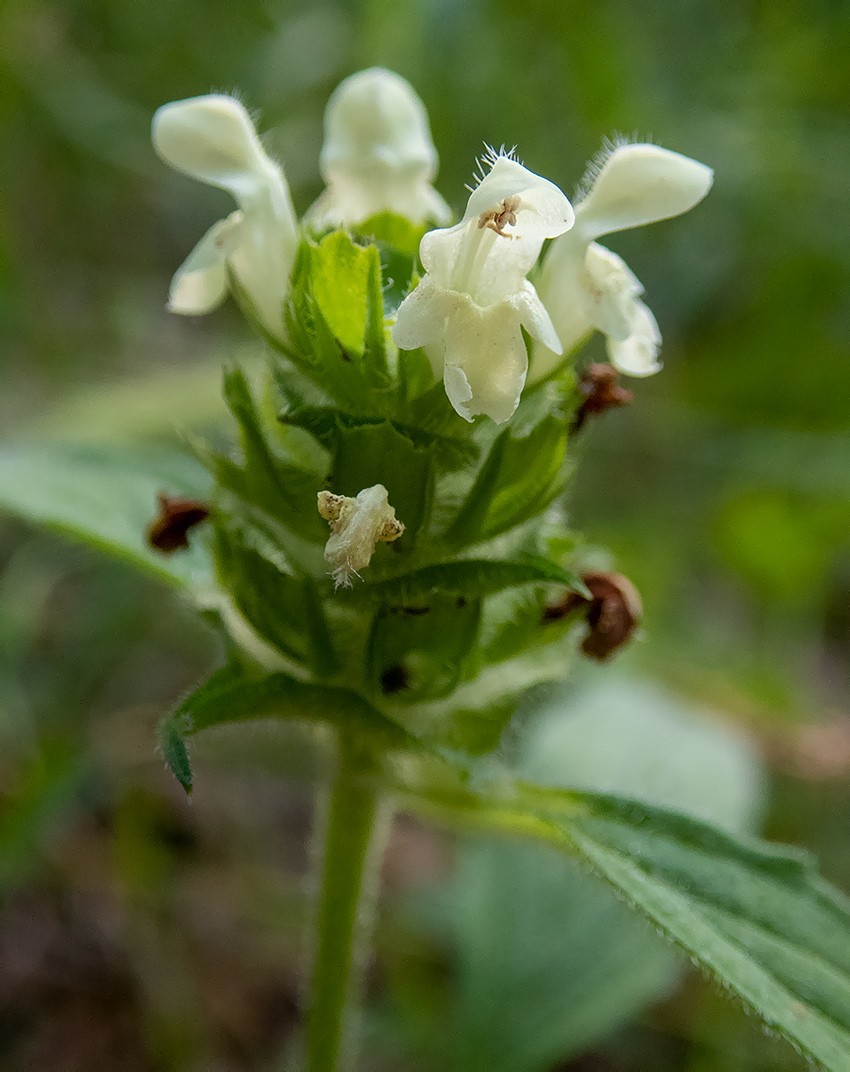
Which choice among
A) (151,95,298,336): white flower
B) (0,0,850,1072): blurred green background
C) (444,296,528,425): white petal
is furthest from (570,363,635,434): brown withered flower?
(0,0,850,1072): blurred green background

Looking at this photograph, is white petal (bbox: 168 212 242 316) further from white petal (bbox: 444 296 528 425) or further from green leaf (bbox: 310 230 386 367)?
white petal (bbox: 444 296 528 425)

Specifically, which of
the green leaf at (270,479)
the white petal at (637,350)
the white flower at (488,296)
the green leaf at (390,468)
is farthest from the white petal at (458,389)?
the white petal at (637,350)

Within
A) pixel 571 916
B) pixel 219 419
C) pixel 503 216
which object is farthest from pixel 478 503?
pixel 219 419

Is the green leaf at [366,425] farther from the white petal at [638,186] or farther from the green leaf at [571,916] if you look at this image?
the green leaf at [571,916]

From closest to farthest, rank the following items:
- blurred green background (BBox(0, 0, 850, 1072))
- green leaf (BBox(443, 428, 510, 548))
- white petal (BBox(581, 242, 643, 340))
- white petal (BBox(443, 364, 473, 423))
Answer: white petal (BBox(443, 364, 473, 423)) → green leaf (BBox(443, 428, 510, 548)) → white petal (BBox(581, 242, 643, 340)) → blurred green background (BBox(0, 0, 850, 1072))

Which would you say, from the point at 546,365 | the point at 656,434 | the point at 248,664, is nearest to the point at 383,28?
the point at 656,434
